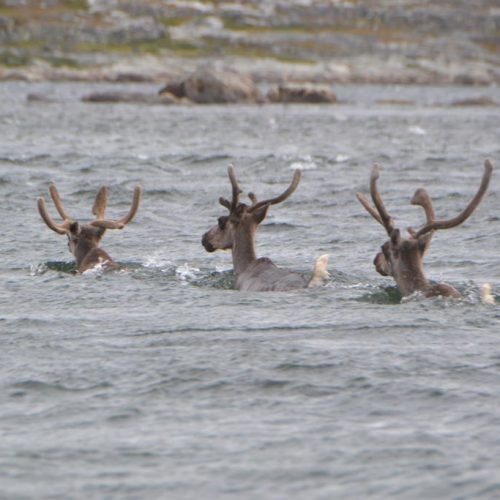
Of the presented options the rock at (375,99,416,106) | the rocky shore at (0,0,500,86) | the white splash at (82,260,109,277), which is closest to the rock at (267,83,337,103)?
the rock at (375,99,416,106)

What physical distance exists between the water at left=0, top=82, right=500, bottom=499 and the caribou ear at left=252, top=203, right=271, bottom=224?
2.87ft

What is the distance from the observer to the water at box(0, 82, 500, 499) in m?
8.08

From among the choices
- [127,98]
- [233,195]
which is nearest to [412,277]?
[233,195]

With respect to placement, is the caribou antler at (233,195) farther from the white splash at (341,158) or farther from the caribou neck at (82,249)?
the white splash at (341,158)

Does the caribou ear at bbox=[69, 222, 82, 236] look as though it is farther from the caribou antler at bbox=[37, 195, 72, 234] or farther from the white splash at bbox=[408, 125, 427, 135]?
the white splash at bbox=[408, 125, 427, 135]

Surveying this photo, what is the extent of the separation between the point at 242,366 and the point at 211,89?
2102 inches

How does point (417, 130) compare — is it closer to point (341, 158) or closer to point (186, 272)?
point (341, 158)

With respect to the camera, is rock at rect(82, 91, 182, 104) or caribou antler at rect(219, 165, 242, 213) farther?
rock at rect(82, 91, 182, 104)

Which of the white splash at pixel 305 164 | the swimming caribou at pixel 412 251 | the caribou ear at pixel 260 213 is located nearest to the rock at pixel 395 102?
the white splash at pixel 305 164

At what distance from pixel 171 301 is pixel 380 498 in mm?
Result: 5977

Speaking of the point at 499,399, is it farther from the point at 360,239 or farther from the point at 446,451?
the point at 360,239

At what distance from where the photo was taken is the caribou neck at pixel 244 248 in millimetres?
14398

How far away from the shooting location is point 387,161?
31.3m

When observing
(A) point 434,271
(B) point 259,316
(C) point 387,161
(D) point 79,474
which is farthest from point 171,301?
(C) point 387,161
